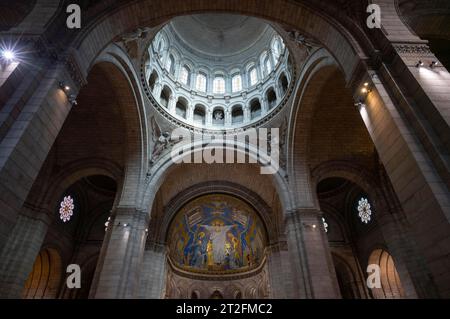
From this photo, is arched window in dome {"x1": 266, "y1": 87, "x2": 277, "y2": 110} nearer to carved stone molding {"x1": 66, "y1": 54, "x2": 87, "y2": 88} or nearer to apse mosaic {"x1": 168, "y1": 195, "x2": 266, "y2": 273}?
apse mosaic {"x1": 168, "y1": 195, "x2": 266, "y2": 273}

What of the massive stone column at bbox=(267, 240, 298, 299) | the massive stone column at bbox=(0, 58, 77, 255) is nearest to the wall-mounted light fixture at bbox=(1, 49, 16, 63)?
the massive stone column at bbox=(0, 58, 77, 255)

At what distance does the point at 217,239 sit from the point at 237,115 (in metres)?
13.8

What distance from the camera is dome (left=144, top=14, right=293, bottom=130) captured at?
16.1 m

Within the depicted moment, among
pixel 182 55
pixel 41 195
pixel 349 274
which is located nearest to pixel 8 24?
pixel 41 195

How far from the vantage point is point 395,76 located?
609 cm

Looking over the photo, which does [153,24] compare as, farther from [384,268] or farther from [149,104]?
[384,268]

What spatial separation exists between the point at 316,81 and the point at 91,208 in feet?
61.9

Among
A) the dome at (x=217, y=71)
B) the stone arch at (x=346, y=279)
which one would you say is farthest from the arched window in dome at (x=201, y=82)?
the stone arch at (x=346, y=279)

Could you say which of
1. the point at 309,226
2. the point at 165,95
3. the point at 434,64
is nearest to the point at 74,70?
the point at 434,64

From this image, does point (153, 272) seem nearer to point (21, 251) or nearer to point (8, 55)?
point (21, 251)

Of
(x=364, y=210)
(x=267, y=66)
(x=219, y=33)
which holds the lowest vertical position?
(x=364, y=210)

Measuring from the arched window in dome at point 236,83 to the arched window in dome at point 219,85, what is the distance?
768mm

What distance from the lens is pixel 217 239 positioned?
2631 centimetres

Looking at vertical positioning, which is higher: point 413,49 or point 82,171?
point 82,171
